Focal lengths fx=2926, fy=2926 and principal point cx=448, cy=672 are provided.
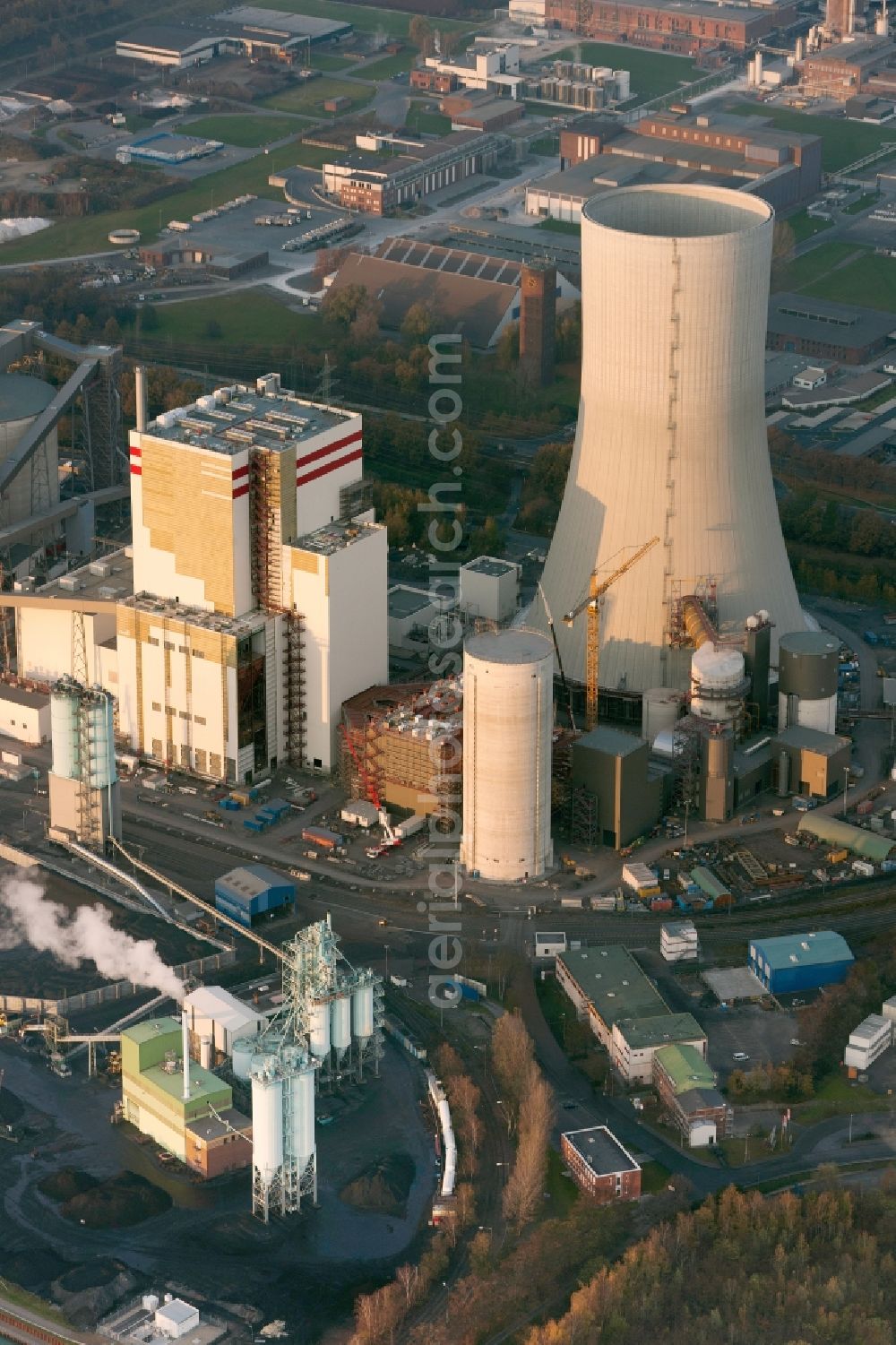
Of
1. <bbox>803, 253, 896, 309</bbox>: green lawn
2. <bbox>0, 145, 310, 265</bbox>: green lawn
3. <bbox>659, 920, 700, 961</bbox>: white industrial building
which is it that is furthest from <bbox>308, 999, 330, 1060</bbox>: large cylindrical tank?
<bbox>0, 145, 310, 265</bbox>: green lawn

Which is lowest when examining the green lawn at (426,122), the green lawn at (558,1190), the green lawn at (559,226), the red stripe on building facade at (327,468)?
the green lawn at (558,1190)

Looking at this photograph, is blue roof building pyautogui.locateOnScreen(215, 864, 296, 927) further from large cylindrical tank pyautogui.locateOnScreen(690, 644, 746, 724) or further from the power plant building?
A: large cylindrical tank pyautogui.locateOnScreen(690, 644, 746, 724)

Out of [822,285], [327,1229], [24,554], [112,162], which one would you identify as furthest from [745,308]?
[112,162]

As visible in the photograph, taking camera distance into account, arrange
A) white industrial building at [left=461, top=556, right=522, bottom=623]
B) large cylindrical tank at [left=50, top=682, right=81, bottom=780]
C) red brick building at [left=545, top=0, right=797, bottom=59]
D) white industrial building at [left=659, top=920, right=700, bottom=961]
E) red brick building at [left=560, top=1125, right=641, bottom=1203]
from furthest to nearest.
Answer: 1. red brick building at [left=545, top=0, right=797, bottom=59]
2. white industrial building at [left=461, top=556, right=522, bottom=623]
3. large cylindrical tank at [left=50, top=682, right=81, bottom=780]
4. white industrial building at [left=659, top=920, right=700, bottom=961]
5. red brick building at [left=560, top=1125, right=641, bottom=1203]

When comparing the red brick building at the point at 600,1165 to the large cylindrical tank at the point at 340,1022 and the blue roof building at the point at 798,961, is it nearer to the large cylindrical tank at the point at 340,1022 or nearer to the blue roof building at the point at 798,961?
the large cylindrical tank at the point at 340,1022

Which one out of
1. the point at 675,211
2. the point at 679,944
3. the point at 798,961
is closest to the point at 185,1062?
the point at 679,944

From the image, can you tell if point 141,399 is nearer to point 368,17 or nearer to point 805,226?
point 805,226

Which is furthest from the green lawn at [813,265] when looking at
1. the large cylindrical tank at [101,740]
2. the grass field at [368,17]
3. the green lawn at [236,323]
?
the large cylindrical tank at [101,740]
